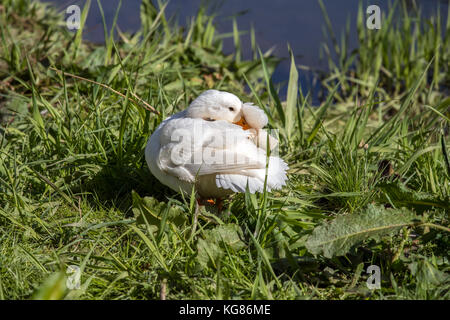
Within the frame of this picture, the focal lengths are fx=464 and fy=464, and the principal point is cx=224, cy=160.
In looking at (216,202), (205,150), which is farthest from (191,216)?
(205,150)

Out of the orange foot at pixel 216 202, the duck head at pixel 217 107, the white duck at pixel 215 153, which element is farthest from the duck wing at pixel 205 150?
the orange foot at pixel 216 202

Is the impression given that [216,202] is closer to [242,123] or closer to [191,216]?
[191,216]

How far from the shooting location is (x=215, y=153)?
1943mm

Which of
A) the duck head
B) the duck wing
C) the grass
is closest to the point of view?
the grass

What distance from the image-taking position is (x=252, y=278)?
1.82m

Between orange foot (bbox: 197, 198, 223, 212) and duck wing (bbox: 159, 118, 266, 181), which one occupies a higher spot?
duck wing (bbox: 159, 118, 266, 181)

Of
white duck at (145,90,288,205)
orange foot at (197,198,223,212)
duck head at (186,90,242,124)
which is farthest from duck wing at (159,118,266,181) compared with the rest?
orange foot at (197,198,223,212)

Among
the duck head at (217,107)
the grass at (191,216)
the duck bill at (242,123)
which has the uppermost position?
the duck head at (217,107)

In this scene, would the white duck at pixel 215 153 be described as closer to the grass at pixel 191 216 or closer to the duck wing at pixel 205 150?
the duck wing at pixel 205 150

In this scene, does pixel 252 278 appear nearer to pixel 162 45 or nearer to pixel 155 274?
pixel 155 274

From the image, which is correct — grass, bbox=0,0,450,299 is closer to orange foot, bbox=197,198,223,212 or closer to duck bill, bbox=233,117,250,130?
orange foot, bbox=197,198,223,212

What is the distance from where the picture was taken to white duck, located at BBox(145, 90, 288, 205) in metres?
1.94

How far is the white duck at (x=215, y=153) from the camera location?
6.36 ft
